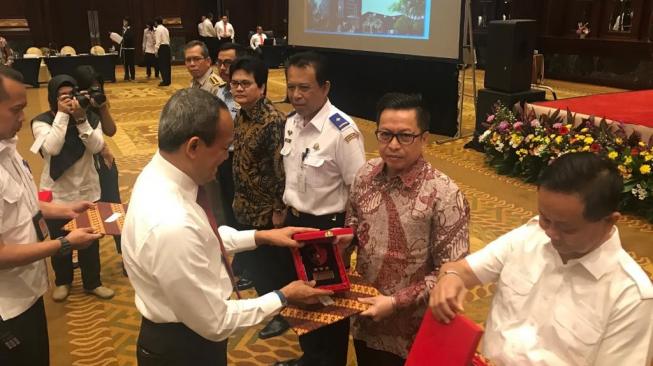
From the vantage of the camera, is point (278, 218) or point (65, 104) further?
point (65, 104)

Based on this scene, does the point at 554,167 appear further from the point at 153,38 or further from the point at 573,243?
the point at 153,38

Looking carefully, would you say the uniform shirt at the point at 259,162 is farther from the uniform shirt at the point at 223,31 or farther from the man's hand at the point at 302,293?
the uniform shirt at the point at 223,31

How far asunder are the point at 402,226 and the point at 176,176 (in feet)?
2.41

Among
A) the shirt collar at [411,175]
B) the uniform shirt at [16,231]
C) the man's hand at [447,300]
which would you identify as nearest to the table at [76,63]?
the uniform shirt at [16,231]

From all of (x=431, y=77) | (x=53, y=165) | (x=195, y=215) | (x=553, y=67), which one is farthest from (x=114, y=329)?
(x=553, y=67)

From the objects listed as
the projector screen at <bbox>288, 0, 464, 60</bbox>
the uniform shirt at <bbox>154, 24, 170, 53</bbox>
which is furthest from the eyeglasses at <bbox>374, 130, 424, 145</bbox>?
the uniform shirt at <bbox>154, 24, 170, 53</bbox>

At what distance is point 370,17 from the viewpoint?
7.97 metres

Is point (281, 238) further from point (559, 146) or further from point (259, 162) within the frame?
point (559, 146)

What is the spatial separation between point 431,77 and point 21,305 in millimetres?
6502

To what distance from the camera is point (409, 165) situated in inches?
69.1

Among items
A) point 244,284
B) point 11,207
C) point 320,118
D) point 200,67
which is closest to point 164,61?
point 200,67

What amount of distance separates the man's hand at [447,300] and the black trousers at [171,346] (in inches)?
25.8

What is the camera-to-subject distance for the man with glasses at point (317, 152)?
96.1 inches

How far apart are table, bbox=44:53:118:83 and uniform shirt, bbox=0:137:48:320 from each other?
10639mm
